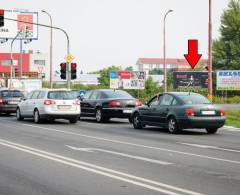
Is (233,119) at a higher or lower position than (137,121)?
lower

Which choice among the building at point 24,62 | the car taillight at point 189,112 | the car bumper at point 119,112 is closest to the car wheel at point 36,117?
the car bumper at point 119,112

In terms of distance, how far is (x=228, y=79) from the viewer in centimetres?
5450

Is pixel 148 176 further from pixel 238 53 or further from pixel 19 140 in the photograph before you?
pixel 238 53

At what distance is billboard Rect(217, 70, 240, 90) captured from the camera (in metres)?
54.1

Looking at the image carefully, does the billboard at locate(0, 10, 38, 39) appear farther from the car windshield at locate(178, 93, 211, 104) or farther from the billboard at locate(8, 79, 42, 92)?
the car windshield at locate(178, 93, 211, 104)

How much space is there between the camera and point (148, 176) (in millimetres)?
9906

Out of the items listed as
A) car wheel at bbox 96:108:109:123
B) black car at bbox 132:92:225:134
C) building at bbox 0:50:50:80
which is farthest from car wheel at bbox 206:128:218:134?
building at bbox 0:50:50:80

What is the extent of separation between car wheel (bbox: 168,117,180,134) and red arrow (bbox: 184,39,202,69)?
42.8 feet

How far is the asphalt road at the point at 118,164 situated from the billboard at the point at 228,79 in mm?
36169

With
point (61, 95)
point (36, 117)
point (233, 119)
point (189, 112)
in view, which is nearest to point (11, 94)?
point (36, 117)

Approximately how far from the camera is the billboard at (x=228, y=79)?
5409 cm

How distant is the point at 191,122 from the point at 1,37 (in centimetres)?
6455

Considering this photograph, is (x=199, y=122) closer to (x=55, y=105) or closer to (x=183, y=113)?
(x=183, y=113)

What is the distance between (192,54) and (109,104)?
9150 millimetres
